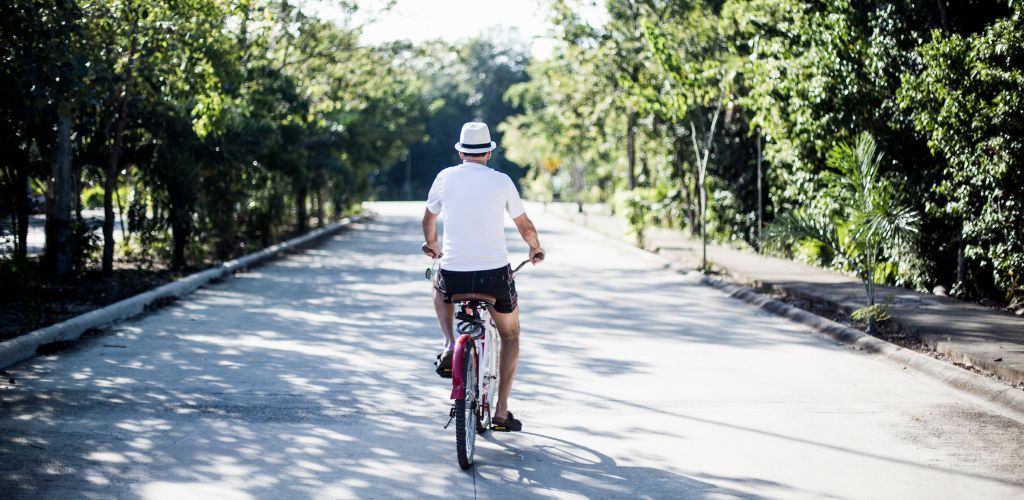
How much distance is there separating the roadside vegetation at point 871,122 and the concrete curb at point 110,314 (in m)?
7.22

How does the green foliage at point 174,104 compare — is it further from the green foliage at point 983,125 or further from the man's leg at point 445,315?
the green foliage at point 983,125

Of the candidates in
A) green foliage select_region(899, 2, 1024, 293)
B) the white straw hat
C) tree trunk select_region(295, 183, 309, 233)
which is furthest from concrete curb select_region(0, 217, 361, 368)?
tree trunk select_region(295, 183, 309, 233)

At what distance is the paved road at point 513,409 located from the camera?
5953 millimetres

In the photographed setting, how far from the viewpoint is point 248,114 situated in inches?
752

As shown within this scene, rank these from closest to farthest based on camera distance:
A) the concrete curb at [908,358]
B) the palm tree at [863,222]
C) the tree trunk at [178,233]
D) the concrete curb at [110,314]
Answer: the concrete curb at [908,358]
the concrete curb at [110,314]
the palm tree at [863,222]
the tree trunk at [178,233]

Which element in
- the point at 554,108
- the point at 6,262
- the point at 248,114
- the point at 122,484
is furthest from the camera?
the point at 554,108

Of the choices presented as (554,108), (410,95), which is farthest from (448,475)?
(410,95)

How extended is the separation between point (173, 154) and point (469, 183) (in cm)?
1167

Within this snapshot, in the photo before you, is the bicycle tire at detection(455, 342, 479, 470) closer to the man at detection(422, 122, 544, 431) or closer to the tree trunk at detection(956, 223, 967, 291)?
the man at detection(422, 122, 544, 431)

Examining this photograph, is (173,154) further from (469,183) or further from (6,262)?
(469,183)

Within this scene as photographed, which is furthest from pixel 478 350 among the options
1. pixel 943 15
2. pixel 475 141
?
pixel 943 15

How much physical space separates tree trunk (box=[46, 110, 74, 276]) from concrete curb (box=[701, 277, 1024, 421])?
9.34 meters

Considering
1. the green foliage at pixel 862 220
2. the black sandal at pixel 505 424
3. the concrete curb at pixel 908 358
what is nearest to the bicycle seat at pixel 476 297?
the black sandal at pixel 505 424

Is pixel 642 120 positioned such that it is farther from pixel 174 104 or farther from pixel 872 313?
pixel 872 313
